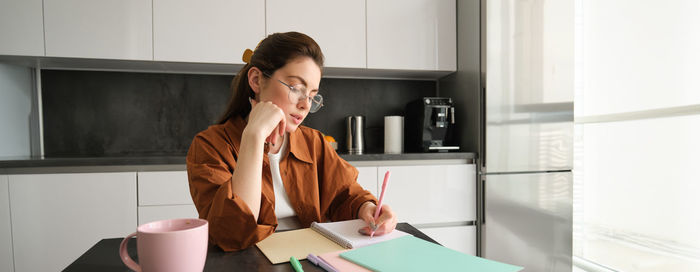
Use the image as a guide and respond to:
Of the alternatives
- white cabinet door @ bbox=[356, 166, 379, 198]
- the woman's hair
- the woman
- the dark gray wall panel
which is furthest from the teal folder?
the dark gray wall panel

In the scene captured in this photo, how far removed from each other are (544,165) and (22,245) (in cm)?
270

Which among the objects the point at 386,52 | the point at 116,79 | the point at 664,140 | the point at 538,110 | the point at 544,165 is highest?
the point at 386,52

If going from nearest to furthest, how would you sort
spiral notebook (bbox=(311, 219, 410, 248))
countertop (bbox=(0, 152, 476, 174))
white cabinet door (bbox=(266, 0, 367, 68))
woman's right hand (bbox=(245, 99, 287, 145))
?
1. spiral notebook (bbox=(311, 219, 410, 248))
2. woman's right hand (bbox=(245, 99, 287, 145))
3. countertop (bbox=(0, 152, 476, 174))
4. white cabinet door (bbox=(266, 0, 367, 68))

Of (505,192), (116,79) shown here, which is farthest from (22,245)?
(505,192)

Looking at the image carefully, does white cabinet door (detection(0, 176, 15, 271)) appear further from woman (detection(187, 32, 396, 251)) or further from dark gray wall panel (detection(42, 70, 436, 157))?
woman (detection(187, 32, 396, 251))

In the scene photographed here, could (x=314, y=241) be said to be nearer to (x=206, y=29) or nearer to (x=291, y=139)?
(x=291, y=139)

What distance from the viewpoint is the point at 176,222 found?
22.6 inches

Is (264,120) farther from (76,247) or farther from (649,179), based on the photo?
(649,179)

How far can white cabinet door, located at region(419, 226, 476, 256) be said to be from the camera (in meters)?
2.19

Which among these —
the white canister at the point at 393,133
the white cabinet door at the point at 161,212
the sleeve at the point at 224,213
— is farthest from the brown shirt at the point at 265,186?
the white canister at the point at 393,133

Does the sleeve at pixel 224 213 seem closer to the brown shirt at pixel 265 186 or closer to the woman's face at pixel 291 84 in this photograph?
the brown shirt at pixel 265 186

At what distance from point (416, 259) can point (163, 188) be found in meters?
1.63

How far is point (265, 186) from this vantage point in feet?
3.48

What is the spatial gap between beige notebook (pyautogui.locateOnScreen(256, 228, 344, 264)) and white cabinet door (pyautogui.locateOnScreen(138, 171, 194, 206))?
51.0 inches
